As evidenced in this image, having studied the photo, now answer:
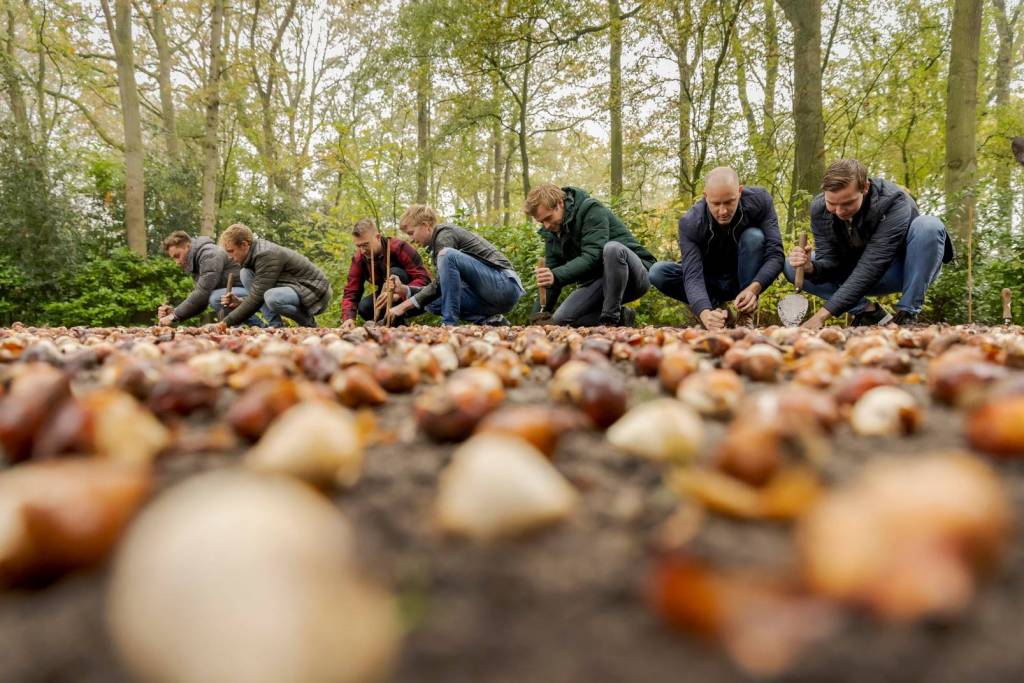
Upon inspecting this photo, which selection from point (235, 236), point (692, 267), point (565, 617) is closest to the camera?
point (565, 617)

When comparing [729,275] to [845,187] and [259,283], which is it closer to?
[845,187]

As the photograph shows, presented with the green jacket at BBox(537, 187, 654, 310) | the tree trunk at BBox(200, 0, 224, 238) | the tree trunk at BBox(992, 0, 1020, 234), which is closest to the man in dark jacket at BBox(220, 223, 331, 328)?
the green jacket at BBox(537, 187, 654, 310)

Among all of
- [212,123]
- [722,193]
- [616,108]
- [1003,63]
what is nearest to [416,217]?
[722,193]

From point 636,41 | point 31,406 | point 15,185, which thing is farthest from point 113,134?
point 31,406

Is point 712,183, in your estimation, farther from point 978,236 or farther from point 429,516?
point 978,236

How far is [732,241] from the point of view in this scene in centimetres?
383

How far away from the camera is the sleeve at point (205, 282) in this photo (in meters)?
5.47

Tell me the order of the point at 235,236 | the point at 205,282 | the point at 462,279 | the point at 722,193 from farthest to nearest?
the point at 205,282 → the point at 235,236 → the point at 462,279 → the point at 722,193

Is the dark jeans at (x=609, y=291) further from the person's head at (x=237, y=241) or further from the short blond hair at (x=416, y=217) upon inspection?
the person's head at (x=237, y=241)

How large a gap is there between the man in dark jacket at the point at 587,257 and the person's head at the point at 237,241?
9.01ft

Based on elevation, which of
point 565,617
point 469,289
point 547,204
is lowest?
point 565,617

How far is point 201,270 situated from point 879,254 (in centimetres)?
584

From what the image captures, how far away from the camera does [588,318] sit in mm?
4488

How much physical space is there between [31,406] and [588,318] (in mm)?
4061
